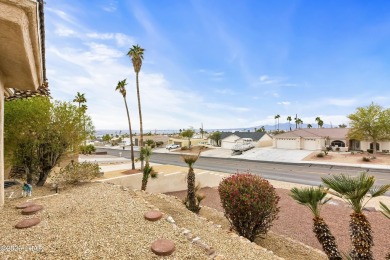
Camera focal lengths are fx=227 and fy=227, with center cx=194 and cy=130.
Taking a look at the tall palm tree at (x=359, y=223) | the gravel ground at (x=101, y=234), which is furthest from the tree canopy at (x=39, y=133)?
the tall palm tree at (x=359, y=223)

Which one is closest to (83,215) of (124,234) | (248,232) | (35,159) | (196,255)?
(124,234)

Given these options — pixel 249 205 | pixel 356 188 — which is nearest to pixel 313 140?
pixel 249 205

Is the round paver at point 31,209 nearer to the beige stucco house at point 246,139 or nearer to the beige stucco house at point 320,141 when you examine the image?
the beige stucco house at point 320,141

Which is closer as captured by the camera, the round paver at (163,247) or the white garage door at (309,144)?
the round paver at (163,247)

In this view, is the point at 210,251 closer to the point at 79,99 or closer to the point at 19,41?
the point at 19,41

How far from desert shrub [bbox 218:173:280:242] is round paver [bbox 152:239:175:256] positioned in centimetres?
437

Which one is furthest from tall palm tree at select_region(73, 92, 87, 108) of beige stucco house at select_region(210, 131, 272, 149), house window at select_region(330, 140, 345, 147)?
house window at select_region(330, 140, 345, 147)

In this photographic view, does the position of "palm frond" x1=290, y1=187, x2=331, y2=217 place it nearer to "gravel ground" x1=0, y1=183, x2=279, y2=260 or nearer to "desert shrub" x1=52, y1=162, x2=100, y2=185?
"gravel ground" x1=0, y1=183, x2=279, y2=260

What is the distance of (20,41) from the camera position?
4523mm

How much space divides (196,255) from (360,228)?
4935mm

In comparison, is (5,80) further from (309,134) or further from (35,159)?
(309,134)

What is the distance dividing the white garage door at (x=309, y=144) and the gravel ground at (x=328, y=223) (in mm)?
41413

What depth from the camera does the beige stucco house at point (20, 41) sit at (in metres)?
3.83

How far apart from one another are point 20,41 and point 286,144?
62.0 m
